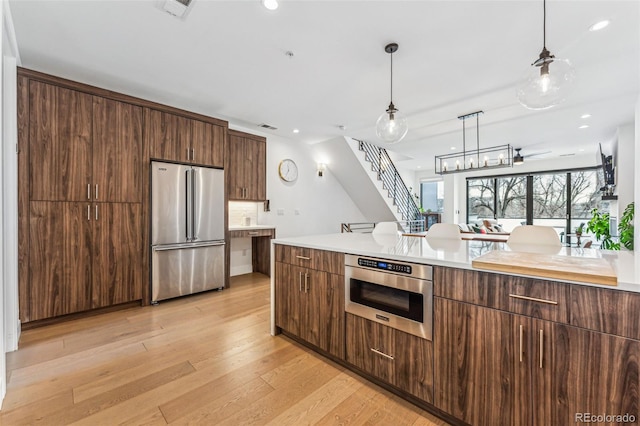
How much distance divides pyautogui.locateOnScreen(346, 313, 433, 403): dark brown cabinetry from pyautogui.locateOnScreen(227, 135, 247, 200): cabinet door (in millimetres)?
3333

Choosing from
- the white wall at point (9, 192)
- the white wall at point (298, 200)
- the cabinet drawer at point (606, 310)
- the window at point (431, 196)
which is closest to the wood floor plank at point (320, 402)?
the cabinet drawer at point (606, 310)

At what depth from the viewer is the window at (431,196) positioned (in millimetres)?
10665

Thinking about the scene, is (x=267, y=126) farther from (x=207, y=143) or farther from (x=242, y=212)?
(x=242, y=212)

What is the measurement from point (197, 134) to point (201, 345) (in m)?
2.74

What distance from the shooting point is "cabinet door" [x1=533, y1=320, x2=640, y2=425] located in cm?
103

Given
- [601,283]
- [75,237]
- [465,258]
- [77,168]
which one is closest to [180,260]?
[75,237]

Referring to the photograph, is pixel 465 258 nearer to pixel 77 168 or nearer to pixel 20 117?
pixel 77 168

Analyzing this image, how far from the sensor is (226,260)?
4.11 m

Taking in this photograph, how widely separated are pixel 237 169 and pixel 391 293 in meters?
3.68

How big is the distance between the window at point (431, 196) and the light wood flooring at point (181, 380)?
961cm

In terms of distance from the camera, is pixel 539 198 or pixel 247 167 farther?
pixel 539 198

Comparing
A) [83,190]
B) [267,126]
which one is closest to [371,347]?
[83,190]

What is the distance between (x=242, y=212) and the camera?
5.03 meters

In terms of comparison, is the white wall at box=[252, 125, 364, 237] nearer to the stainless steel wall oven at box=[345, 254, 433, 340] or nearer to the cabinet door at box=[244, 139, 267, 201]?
the cabinet door at box=[244, 139, 267, 201]
